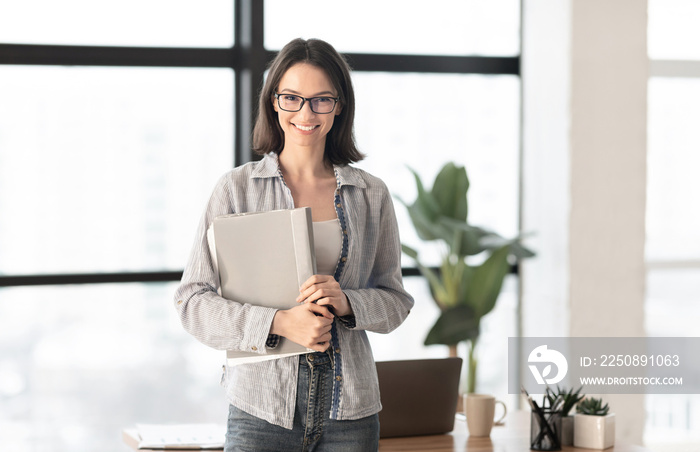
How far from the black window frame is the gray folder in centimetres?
203

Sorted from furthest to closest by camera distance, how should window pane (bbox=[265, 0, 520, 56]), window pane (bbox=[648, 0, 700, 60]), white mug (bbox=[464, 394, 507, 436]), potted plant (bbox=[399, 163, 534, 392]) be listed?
1. window pane (bbox=[648, 0, 700, 60])
2. window pane (bbox=[265, 0, 520, 56])
3. potted plant (bbox=[399, 163, 534, 392])
4. white mug (bbox=[464, 394, 507, 436])

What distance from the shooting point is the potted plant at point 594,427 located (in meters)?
2.08

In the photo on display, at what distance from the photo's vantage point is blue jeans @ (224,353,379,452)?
4.85ft

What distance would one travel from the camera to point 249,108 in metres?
3.58

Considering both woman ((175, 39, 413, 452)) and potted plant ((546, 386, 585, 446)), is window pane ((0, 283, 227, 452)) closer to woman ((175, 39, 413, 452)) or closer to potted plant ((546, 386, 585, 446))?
potted plant ((546, 386, 585, 446))

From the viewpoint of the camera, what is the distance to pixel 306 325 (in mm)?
1454

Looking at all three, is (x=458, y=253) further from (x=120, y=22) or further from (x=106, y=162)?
(x=120, y=22)

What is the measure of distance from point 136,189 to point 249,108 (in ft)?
2.09

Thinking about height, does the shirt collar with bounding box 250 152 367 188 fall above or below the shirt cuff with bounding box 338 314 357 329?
above

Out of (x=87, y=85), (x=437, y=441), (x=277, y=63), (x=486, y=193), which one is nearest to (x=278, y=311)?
(x=277, y=63)

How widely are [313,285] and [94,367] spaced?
8.01 feet

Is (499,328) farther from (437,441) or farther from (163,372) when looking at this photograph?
(437,441)

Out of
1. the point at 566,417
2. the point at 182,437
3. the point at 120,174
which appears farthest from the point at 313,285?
the point at 120,174

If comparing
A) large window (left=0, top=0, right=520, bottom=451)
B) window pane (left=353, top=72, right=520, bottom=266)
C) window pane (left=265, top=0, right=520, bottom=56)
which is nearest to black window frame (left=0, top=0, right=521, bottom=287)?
large window (left=0, top=0, right=520, bottom=451)
